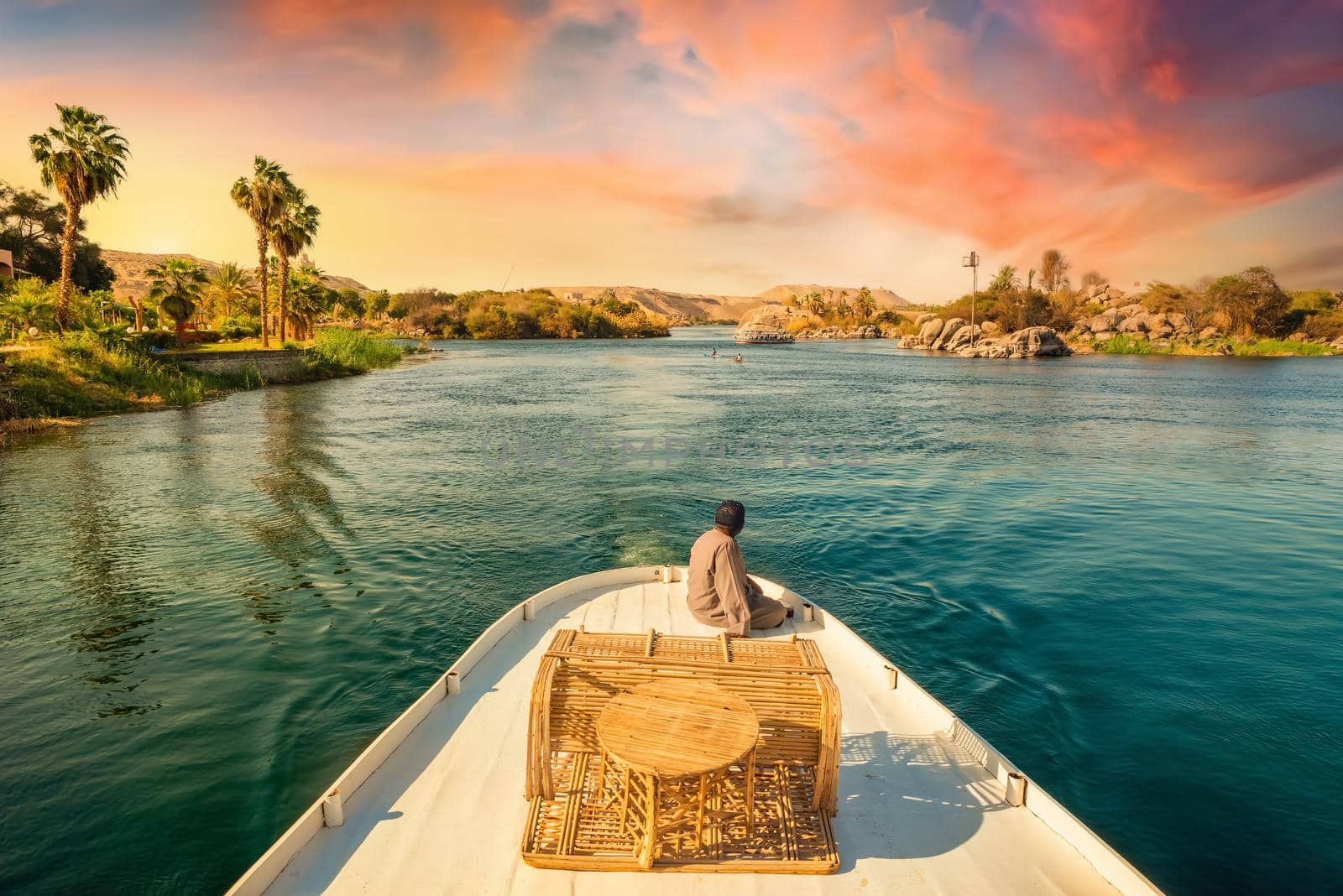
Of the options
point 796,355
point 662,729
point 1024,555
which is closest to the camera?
point 662,729

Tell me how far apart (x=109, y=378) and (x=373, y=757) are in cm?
3746

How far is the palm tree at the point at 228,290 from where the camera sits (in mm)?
79375

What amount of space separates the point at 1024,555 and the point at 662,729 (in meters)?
12.7

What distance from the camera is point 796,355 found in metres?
101

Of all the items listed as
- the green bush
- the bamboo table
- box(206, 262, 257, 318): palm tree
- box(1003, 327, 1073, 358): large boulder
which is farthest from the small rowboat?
box(1003, 327, 1073, 358): large boulder

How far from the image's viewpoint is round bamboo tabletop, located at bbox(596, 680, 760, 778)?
4027 mm

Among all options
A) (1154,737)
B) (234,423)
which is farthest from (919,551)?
(234,423)

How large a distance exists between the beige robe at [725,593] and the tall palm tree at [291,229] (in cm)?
5788

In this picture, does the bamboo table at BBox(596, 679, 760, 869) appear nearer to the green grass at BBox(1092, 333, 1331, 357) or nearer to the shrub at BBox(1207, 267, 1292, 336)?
the green grass at BBox(1092, 333, 1331, 357)

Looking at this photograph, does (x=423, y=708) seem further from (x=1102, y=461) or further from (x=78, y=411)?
(x=78, y=411)

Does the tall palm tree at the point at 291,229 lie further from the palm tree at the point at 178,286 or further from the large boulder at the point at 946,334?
the large boulder at the point at 946,334

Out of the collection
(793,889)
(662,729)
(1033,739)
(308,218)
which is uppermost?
(308,218)

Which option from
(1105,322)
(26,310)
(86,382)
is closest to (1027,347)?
(1105,322)

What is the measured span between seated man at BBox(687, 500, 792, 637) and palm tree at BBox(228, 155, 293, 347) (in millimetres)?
53255
